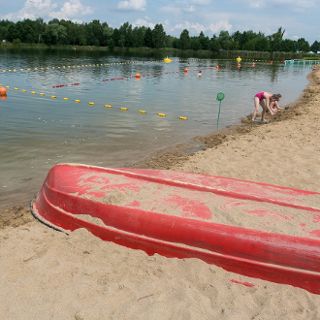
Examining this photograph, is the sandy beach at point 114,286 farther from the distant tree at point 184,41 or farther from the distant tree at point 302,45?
the distant tree at point 302,45

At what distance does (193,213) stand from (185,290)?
1.01 metres

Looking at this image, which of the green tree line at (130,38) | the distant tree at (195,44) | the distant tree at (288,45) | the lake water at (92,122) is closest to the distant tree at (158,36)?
the green tree line at (130,38)

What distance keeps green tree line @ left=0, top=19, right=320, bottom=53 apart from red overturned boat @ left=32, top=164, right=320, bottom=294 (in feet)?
338

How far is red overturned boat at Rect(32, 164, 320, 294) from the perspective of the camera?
4504mm

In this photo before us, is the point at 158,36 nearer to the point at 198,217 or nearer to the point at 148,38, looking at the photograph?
the point at 148,38

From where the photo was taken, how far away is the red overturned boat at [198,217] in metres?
4.50

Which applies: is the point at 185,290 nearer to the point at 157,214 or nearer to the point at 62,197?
the point at 157,214

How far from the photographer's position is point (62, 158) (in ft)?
32.3

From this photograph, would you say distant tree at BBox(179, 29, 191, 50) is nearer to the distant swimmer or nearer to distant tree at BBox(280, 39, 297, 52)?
distant tree at BBox(280, 39, 297, 52)

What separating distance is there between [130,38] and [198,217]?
118 meters

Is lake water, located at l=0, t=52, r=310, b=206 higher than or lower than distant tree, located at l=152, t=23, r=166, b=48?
lower

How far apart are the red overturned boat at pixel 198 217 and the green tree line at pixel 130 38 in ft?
338

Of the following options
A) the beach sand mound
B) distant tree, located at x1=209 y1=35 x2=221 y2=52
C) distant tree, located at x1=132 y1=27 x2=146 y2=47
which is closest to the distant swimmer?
the beach sand mound

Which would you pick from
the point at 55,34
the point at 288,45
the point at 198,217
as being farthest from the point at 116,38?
the point at 198,217
